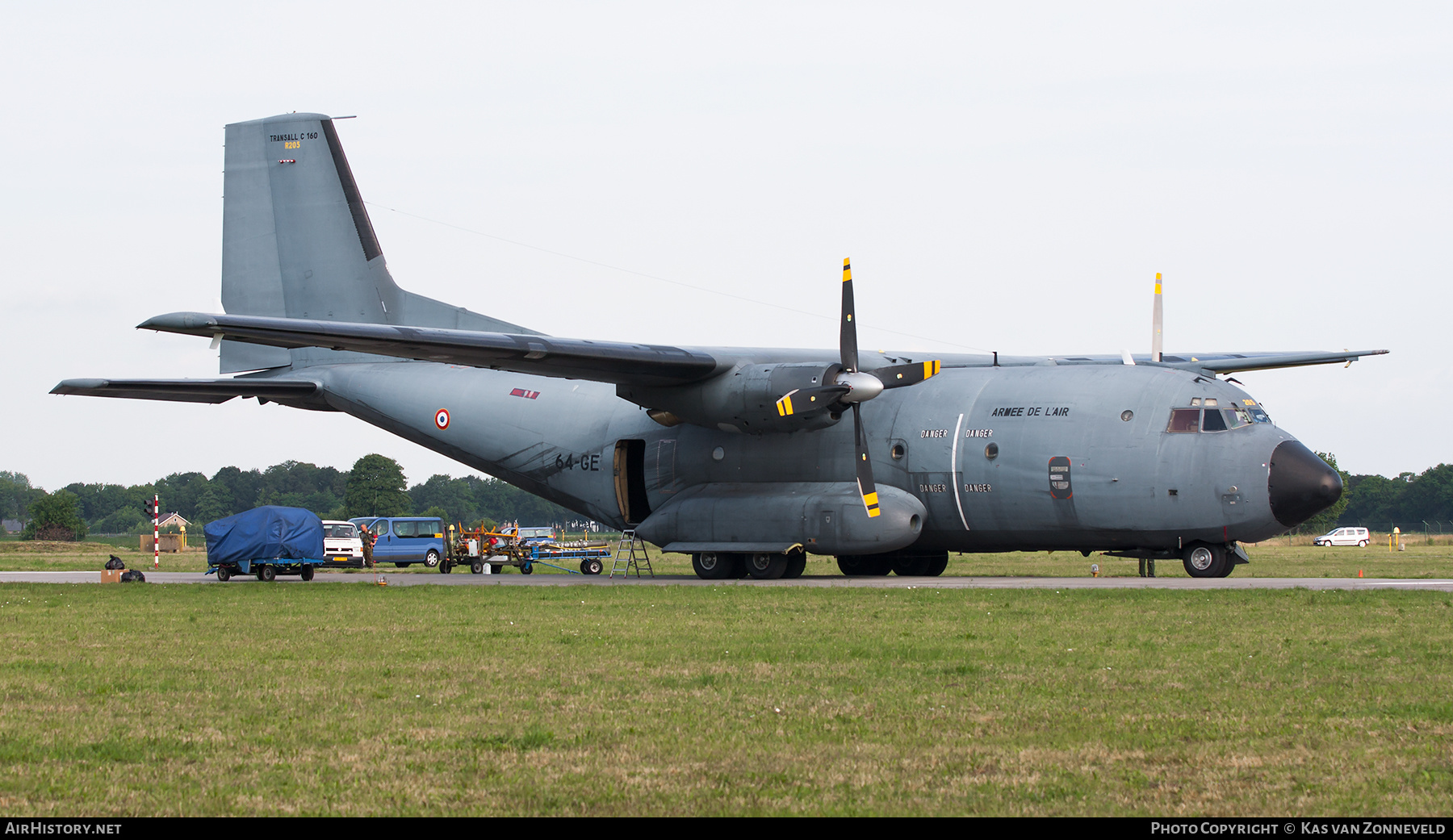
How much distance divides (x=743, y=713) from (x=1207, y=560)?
16.2 m

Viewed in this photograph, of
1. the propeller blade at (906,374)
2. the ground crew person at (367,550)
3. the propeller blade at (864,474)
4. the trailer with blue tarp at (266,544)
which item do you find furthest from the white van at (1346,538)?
the trailer with blue tarp at (266,544)

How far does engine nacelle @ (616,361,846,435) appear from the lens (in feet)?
80.0

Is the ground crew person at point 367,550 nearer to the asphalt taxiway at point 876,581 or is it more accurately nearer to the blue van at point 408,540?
the blue van at point 408,540

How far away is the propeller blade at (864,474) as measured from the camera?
24.3 metres

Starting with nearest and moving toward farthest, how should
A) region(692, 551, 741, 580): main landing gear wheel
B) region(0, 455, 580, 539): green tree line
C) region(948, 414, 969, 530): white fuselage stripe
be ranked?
region(948, 414, 969, 530): white fuselage stripe, region(692, 551, 741, 580): main landing gear wheel, region(0, 455, 580, 539): green tree line

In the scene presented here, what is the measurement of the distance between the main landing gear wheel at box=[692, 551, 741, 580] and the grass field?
9988 millimetres

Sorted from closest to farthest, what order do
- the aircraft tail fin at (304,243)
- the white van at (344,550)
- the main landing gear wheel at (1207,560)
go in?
the main landing gear wheel at (1207,560) < the aircraft tail fin at (304,243) < the white van at (344,550)

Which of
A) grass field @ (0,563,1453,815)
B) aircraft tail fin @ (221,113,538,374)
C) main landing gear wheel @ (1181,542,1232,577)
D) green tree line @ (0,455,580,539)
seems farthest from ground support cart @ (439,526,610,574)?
green tree line @ (0,455,580,539)

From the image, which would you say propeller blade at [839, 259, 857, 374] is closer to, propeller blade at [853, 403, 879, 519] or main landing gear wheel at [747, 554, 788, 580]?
propeller blade at [853, 403, 879, 519]

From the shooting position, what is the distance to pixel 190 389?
92.8 ft

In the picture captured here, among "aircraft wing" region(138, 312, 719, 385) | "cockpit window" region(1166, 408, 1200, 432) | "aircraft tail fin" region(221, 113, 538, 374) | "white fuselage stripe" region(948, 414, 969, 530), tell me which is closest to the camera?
"aircraft wing" region(138, 312, 719, 385)

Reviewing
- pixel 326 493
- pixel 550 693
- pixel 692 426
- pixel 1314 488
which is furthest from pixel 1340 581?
pixel 326 493

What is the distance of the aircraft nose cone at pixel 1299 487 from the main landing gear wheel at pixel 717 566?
33.5ft

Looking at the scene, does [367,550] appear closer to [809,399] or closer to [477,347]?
[477,347]
